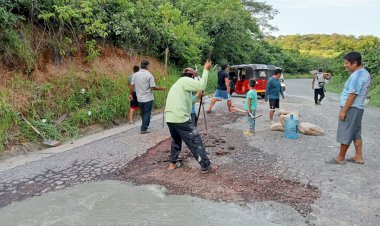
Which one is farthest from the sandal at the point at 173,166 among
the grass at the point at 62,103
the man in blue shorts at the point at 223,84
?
the man in blue shorts at the point at 223,84

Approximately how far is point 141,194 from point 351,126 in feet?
11.2

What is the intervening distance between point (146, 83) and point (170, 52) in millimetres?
7227

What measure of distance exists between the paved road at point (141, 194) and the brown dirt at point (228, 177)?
0.17 m

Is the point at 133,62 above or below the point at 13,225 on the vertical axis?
above

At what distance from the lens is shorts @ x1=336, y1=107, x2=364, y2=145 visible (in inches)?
206

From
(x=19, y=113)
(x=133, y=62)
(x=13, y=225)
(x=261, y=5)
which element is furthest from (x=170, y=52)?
(x=261, y=5)

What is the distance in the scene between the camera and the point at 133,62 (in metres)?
12.0

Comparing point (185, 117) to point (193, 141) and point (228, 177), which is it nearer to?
point (193, 141)

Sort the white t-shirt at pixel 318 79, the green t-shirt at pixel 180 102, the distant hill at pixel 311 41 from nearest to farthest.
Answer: the green t-shirt at pixel 180 102 < the white t-shirt at pixel 318 79 < the distant hill at pixel 311 41

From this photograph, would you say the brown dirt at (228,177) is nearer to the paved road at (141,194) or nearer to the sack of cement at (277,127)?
the paved road at (141,194)

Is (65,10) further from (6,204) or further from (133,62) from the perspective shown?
(6,204)

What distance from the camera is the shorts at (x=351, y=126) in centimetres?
524

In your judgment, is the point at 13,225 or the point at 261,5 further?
the point at 261,5

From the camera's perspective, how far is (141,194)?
176 inches
